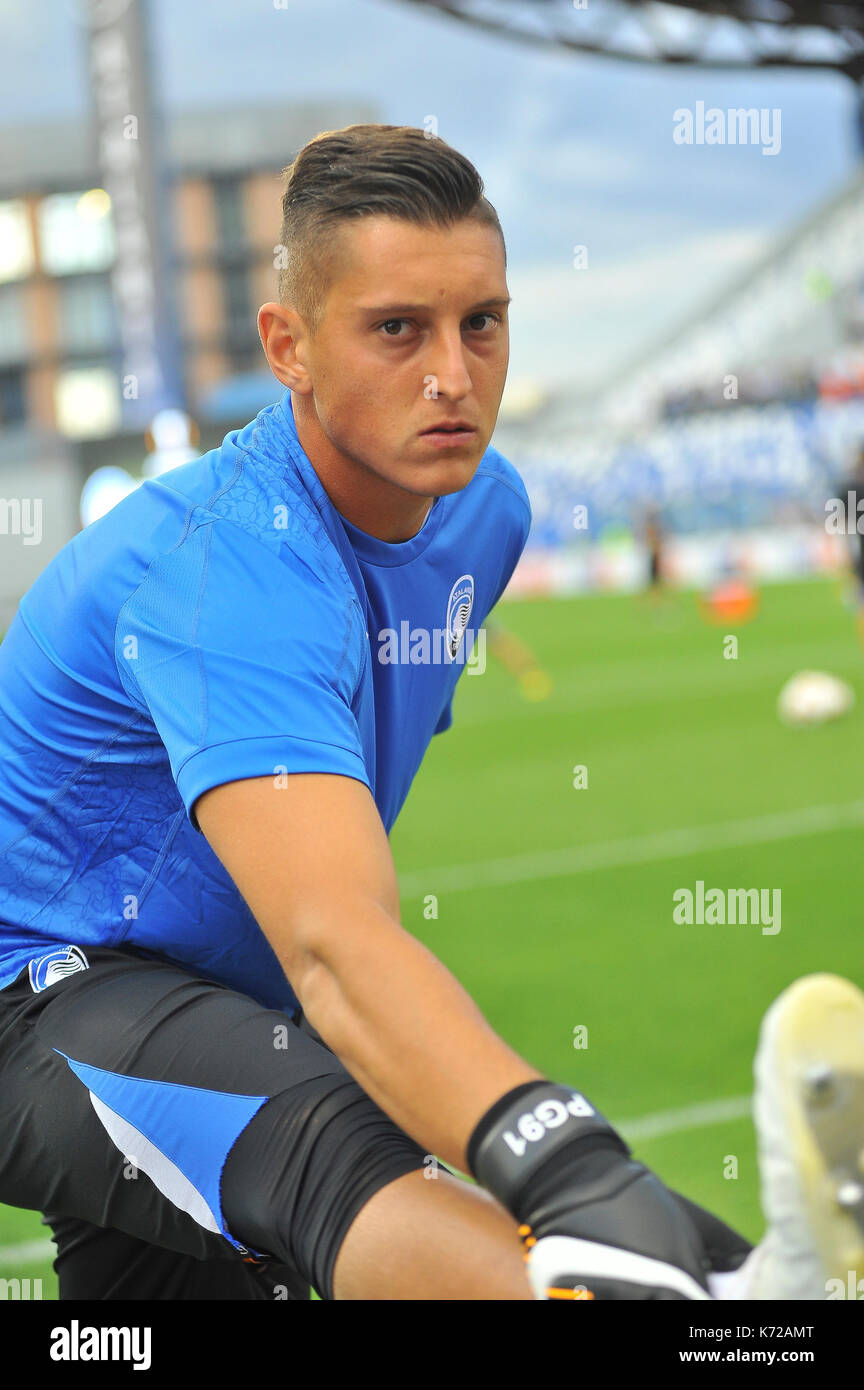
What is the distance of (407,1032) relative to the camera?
1.50 meters

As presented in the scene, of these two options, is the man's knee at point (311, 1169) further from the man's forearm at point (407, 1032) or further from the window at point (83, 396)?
the window at point (83, 396)

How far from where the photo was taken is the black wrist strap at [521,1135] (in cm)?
141

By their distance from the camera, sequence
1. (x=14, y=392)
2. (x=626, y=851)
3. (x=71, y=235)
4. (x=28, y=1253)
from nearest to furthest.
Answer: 1. (x=28, y=1253)
2. (x=626, y=851)
3. (x=71, y=235)
4. (x=14, y=392)

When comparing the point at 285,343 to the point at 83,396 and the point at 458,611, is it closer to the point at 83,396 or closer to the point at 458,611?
the point at 458,611

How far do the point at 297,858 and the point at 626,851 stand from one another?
646 cm

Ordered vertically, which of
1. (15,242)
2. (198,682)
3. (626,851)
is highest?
(15,242)

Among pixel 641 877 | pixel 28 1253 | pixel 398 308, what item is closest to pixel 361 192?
pixel 398 308

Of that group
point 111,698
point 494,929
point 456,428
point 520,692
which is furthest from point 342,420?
point 520,692

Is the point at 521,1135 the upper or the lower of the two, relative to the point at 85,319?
lower

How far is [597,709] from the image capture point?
41.8 ft

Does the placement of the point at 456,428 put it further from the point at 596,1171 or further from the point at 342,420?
the point at 596,1171

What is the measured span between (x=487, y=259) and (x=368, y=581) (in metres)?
0.46

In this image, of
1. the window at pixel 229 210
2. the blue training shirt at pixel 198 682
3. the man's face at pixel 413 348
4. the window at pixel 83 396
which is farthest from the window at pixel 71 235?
the man's face at pixel 413 348

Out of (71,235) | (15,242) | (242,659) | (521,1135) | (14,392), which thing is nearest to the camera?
(521,1135)
